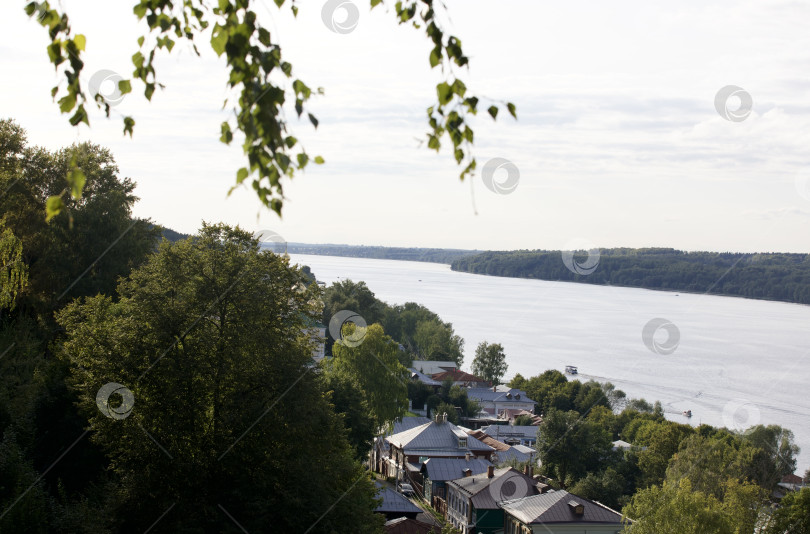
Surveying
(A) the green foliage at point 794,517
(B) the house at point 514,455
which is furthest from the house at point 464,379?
(A) the green foliage at point 794,517

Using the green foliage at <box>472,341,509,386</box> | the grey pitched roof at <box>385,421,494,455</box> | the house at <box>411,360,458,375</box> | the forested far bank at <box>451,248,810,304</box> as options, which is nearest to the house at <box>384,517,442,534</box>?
the grey pitched roof at <box>385,421,494,455</box>

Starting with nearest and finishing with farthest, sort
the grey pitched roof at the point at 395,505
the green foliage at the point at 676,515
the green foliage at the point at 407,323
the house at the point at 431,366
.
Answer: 1. the green foliage at the point at 676,515
2. the grey pitched roof at the point at 395,505
3. the green foliage at the point at 407,323
4. the house at the point at 431,366

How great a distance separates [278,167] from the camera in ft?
9.09

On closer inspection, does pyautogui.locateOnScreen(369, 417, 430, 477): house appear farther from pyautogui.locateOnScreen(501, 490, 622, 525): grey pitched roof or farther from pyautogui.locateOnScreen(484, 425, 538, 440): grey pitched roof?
pyautogui.locateOnScreen(501, 490, 622, 525): grey pitched roof

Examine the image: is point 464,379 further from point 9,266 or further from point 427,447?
point 9,266

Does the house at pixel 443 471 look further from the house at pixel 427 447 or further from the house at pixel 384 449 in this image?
the house at pixel 384 449

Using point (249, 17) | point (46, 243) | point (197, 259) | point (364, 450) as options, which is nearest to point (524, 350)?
point (364, 450)

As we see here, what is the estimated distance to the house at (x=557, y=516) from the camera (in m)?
27.0

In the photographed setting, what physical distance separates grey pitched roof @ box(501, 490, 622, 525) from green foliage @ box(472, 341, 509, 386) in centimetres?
4026

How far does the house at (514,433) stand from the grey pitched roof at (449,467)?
1431 centimetres

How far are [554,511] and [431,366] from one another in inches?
1557

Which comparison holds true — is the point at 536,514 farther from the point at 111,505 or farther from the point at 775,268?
the point at 775,268

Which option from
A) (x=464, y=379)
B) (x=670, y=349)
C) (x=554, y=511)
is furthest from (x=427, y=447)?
(x=670, y=349)

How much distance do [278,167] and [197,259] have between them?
39.3 feet
